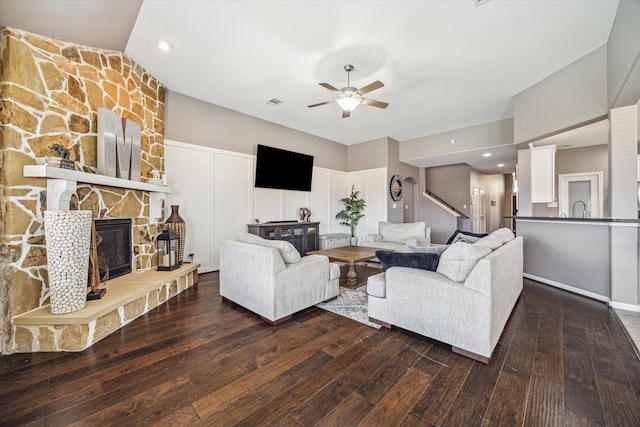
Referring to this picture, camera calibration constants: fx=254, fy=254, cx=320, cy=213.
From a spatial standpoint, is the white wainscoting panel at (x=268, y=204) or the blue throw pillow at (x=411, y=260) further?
the white wainscoting panel at (x=268, y=204)

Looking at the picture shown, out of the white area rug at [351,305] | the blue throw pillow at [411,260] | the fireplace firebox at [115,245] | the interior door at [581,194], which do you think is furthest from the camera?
the interior door at [581,194]

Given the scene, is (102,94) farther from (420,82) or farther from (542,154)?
(542,154)

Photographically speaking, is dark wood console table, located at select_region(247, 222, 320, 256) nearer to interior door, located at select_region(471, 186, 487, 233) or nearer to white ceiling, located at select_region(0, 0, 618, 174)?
white ceiling, located at select_region(0, 0, 618, 174)

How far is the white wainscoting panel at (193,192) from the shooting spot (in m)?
4.31

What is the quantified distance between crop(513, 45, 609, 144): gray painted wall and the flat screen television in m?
4.17

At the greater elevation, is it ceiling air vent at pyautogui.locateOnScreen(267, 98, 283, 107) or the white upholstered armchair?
ceiling air vent at pyautogui.locateOnScreen(267, 98, 283, 107)

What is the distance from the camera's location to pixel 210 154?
186 inches

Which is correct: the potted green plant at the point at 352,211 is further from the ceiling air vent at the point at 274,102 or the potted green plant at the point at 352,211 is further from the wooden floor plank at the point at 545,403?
the wooden floor plank at the point at 545,403

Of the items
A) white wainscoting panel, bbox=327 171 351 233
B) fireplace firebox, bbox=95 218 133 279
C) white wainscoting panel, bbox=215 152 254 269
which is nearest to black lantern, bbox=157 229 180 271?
fireplace firebox, bbox=95 218 133 279

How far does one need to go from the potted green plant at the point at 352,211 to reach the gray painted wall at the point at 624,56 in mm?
4858

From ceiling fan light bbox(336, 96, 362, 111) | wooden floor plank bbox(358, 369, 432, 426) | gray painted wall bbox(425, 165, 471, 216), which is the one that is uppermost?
ceiling fan light bbox(336, 96, 362, 111)

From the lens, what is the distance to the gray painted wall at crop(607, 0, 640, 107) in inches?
87.7

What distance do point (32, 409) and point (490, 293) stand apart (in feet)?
10.1

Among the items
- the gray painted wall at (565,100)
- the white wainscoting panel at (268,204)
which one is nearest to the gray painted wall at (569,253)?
the gray painted wall at (565,100)
